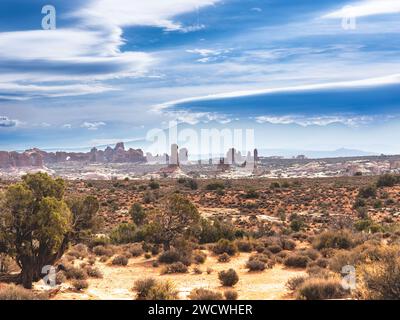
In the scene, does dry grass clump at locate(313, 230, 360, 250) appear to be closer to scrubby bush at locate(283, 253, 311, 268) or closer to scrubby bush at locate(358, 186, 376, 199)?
scrubby bush at locate(283, 253, 311, 268)

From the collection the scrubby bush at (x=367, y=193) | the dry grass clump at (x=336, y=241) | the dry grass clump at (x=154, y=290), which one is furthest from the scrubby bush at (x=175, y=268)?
the scrubby bush at (x=367, y=193)

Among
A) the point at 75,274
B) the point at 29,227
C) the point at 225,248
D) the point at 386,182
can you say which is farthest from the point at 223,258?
the point at 386,182

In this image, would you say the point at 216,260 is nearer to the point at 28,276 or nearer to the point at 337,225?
the point at 28,276

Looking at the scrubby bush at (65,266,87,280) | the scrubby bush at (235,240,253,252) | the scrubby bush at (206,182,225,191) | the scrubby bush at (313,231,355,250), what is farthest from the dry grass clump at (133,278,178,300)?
the scrubby bush at (206,182,225,191)

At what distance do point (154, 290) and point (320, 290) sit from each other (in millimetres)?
4265

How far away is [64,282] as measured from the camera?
14.8m

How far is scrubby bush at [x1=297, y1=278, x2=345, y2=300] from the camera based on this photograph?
1120 cm

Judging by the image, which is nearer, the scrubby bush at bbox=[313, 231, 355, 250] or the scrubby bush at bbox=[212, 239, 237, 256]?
the scrubby bush at bbox=[313, 231, 355, 250]

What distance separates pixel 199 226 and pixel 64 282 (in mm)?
9628

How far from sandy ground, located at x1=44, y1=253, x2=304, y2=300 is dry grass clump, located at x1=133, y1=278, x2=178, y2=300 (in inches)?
14.3

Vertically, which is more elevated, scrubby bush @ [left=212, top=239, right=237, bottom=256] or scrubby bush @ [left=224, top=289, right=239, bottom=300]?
scrubby bush @ [left=224, top=289, right=239, bottom=300]

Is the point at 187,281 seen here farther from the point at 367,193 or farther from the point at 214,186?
the point at 214,186

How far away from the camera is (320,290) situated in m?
11.3
